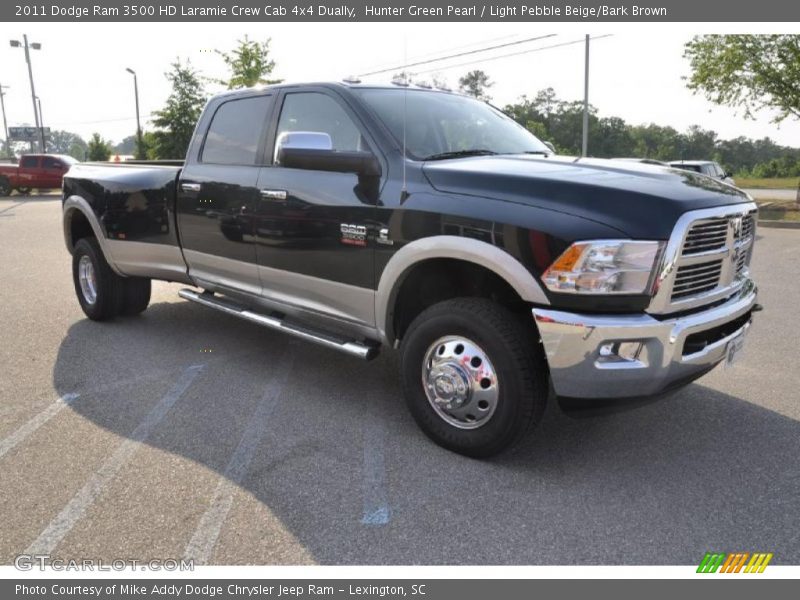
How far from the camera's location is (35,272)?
9.14 metres

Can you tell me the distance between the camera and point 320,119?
14.0 ft

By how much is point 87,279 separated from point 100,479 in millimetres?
3814

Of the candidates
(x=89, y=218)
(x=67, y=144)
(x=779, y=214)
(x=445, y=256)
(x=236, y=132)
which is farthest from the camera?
(x=67, y=144)

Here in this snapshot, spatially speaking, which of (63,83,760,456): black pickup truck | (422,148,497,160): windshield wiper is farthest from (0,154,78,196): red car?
(422,148,497,160): windshield wiper

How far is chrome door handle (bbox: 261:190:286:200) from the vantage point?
425 cm

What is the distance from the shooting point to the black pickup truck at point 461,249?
2.95 m

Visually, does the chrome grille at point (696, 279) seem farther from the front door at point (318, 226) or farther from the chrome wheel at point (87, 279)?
the chrome wheel at point (87, 279)

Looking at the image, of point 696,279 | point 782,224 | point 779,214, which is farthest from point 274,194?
point 779,214

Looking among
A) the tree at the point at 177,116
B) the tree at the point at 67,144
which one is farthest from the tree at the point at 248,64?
the tree at the point at 67,144

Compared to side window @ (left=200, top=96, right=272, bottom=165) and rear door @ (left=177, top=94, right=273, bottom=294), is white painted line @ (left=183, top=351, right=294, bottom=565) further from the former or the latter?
side window @ (left=200, top=96, right=272, bottom=165)

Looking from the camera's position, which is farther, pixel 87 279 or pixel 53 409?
pixel 87 279

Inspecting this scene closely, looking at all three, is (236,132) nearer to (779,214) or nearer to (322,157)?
(322,157)

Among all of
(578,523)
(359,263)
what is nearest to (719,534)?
(578,523)

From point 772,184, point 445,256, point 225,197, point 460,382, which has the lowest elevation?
point 772,184
